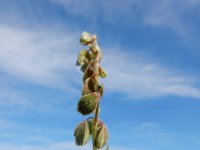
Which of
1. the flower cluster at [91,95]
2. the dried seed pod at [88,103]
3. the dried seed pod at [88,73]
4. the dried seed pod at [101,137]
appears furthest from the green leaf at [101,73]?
the dried seed pod at [101,137]

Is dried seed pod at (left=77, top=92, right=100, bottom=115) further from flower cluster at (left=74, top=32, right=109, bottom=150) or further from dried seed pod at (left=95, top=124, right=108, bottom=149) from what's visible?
dried seed pod at (left=95, top=124, right=108, bottom=149)

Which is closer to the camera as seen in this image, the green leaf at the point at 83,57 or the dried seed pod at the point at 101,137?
the dried seed pod at the point at 101,137

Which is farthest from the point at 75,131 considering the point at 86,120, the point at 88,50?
the point at 88,50

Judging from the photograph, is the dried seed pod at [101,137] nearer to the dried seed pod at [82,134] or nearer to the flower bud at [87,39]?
the dried seed pod at [82,134]

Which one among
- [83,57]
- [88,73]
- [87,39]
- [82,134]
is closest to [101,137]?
[82,134]

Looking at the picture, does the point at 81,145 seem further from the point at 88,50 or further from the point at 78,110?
the point at 88,50

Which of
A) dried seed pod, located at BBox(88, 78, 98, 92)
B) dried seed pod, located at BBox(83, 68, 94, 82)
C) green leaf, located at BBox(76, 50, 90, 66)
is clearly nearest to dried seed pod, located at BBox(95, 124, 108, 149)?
dried seed pod, located at BBox(88, 78, 98, 92)

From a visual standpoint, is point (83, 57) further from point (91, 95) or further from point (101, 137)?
point (101, 137)
